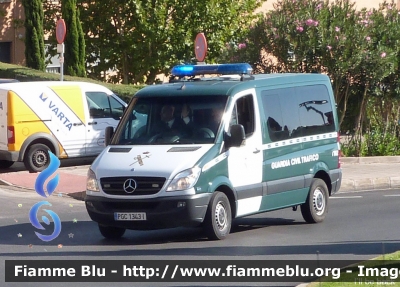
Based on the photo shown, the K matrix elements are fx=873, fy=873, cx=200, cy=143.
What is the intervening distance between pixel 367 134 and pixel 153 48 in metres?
9.57

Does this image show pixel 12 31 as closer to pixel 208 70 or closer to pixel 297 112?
pixel 208 70

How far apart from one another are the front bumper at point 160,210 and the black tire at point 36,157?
7900mm

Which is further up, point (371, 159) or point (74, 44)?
point (74, 44)

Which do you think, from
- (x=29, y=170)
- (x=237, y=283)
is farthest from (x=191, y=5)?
(x=237, y=283)

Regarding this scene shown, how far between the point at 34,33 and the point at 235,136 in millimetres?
20173

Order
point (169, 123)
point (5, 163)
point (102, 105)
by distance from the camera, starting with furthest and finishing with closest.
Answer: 1. point (5, 163)
2. point (102, 105)
3. point (169, 123)

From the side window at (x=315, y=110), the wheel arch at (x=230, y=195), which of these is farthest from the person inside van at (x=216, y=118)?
the side window at (x=315, y=110)

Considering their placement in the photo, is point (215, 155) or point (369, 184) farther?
point (369, 184)

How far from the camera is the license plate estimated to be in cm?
1075

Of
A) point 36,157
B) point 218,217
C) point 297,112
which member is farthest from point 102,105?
point 218,217

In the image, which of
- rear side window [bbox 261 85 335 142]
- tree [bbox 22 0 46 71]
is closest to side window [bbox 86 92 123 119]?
rear side window [bbox 261 85 335 142]

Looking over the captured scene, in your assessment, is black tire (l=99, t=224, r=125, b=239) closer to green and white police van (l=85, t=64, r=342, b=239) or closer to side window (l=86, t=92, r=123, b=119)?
green and white police van (l=85, t=64, r=342, b=239)

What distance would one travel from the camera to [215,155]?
36.3 ft

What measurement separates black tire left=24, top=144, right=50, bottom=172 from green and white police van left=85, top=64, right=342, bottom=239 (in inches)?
256
